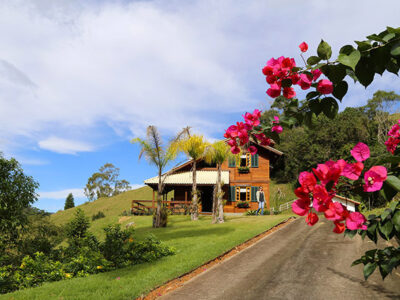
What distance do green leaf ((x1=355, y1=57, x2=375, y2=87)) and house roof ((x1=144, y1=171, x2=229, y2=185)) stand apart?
23.3 metres

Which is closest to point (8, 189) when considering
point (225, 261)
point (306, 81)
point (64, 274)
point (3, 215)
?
point (3, 215)

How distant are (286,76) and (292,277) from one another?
6317 millimetres

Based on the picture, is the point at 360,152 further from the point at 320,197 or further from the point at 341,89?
the point at 341,89

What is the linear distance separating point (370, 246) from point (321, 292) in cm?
539

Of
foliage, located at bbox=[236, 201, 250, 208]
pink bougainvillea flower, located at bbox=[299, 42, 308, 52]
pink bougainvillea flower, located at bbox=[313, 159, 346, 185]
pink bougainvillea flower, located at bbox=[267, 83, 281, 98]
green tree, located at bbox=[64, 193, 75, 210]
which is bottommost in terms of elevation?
green tree, located at bbox=[64, 193, 75, 210]

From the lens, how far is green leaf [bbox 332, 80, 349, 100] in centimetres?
184

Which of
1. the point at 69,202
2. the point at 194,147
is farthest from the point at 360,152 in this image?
the point at 69,202

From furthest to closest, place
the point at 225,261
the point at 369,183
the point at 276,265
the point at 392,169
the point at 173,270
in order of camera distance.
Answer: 1. the point at 225,261
2. the point at 276,265
3. the point at 173,270
4. the point at 392,169
5. the point at 369,183

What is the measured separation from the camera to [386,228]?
5.41 ft

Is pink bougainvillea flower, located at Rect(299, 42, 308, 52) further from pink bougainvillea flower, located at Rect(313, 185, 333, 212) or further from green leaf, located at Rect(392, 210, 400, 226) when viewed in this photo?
green leaf, located at Rect(392, 210, 400, 226)

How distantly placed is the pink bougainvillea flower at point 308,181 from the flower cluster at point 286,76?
2.23 feet

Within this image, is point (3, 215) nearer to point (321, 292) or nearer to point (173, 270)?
point (173, 270)

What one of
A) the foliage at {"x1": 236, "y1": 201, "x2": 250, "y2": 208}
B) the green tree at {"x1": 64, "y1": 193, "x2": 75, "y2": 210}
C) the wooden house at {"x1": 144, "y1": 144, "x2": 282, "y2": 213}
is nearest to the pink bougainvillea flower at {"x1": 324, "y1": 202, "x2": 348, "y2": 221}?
the wooden house at {"x1": 144, "y1": 144, "x2": 282, "y2": 213}

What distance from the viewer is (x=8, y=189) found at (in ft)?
31.7
